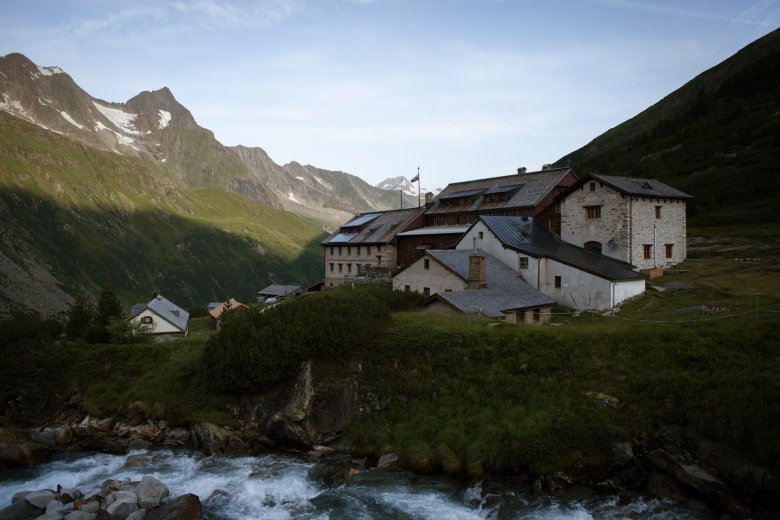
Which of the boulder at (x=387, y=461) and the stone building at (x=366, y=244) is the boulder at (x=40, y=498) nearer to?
the boulder at (x=387, y=461)

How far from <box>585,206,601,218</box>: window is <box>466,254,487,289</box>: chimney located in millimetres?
13855

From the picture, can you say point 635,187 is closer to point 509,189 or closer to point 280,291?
point 509,189

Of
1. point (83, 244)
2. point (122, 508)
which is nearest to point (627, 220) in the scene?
point (122, 508)

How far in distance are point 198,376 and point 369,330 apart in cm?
1217

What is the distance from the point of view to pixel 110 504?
2062 cm

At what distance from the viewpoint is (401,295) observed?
3938cm

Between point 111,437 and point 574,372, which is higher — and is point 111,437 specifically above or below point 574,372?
below

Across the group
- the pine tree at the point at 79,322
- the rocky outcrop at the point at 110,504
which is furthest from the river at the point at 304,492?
the pine tree at the point at 79,322

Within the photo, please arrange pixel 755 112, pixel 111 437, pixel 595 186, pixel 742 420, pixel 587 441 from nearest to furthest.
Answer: pixel 742 420
pixel 587 441
pixel 111 437
pixel 595 186
pixel 755 112

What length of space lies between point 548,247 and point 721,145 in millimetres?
76313

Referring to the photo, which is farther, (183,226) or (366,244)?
(183,226)

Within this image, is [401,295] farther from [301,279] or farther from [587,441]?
[301,279]

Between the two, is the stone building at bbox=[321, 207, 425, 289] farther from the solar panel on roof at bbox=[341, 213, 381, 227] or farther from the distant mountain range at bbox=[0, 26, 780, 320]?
the distant mountain range at bbox=[0, 26, 780, 320]

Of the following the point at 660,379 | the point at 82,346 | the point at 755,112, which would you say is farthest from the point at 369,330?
the point at 755,112
